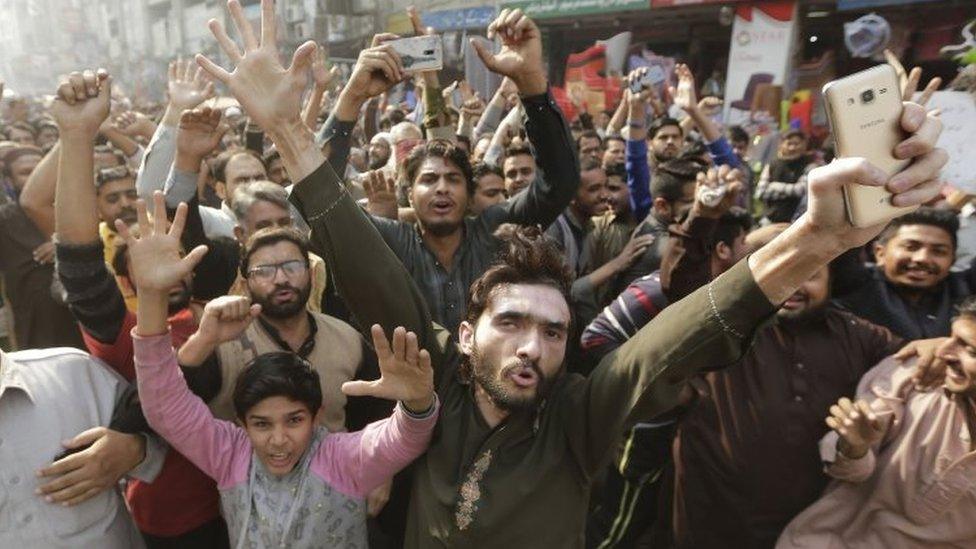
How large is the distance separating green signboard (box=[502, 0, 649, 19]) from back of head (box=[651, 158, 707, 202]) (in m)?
10.2

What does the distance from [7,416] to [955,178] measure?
424cm

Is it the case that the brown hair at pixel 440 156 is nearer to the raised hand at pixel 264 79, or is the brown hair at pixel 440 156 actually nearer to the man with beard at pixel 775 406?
the man with beard at pixel 775 406

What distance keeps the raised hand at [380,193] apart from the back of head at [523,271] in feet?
4.61

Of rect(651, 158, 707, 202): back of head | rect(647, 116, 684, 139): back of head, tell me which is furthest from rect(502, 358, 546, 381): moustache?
rect(647, 116, 684, 139): back of head

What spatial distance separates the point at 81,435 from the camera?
5.51 ft

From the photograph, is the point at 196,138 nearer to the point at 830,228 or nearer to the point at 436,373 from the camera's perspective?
the point at 436,373

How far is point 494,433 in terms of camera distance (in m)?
1.56

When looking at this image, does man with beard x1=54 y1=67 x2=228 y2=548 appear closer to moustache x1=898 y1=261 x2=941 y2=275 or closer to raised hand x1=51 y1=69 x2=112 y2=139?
raised hand x1=51 y1=69 x2=112 y2=139

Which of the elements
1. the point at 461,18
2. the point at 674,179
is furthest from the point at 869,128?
the point at 461,18

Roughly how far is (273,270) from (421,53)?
3.15 feet

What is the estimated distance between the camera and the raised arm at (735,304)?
3.45 feet

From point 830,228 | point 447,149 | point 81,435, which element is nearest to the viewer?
point 830,228

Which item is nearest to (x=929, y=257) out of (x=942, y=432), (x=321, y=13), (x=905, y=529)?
(x=942, y=432)

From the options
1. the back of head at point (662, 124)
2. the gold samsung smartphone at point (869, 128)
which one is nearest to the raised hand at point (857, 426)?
the gold samsung smartphone at point (869, 128)
